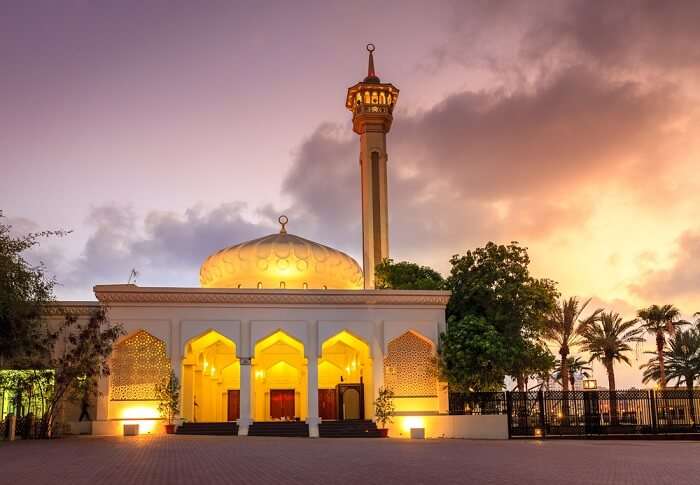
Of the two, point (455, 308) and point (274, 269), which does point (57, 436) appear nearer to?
point (274, 269)

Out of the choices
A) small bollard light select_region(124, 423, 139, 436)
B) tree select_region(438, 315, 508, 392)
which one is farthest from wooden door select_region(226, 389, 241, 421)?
tree select_region(438, 315, 508, 392)

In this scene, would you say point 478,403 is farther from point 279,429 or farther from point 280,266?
point 280,266

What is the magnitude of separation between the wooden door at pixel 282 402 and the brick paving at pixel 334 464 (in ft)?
36.4

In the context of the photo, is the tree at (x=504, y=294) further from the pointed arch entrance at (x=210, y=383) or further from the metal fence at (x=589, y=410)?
the pointed arch entrance at (x=210, y=383)

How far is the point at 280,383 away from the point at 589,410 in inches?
402

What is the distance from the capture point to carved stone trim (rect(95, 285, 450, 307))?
2289 centimetres

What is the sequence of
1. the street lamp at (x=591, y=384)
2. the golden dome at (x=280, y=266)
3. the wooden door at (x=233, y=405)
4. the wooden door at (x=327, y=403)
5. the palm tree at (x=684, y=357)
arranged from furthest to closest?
the palm tree at (x=684, y=357)
the street lamp at (x=591, y=384)
the golden dome at (x=280, y=266)
the wooden door at (x=233, y=405)
the wooden door at (x=327, y=403)

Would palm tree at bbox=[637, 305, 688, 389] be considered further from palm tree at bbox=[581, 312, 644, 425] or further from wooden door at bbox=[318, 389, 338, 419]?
wooden door at bbox=[318, 389, 338, 419]

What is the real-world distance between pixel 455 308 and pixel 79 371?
456 inches

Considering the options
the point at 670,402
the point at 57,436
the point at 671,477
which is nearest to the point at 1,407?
the point at 57,436

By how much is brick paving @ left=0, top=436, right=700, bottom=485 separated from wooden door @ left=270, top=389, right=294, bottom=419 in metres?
11.1

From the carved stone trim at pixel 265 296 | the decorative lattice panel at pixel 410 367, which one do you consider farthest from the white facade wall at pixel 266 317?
the decorative lattice panel at pixel 410 367

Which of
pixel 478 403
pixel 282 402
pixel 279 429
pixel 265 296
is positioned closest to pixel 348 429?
pixel 279 429

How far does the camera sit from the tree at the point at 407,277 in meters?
28.0
